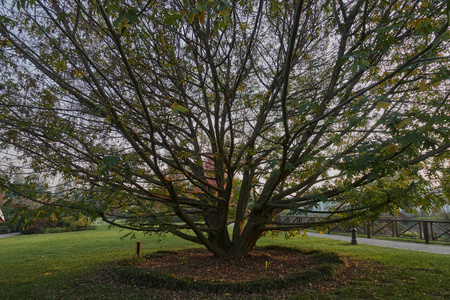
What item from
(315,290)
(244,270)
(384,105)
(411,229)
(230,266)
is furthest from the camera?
(411,229)

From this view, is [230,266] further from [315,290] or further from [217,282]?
[315,290]

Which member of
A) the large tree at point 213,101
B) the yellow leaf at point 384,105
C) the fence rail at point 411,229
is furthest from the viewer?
the fence rail at point 411,229

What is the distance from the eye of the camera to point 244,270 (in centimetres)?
547

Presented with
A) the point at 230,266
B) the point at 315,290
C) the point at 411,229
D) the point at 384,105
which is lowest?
the point at 315,290

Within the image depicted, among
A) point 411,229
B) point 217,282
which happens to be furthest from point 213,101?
point 411,229

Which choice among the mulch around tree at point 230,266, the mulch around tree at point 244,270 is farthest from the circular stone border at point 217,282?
the mulch around tree at point 230,266

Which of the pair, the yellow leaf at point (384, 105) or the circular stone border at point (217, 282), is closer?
the yellow leaf at point (384, 105)

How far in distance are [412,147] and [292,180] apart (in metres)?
4.20

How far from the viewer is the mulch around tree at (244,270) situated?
4461 mm

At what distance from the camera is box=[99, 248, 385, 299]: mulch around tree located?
4.46 meters

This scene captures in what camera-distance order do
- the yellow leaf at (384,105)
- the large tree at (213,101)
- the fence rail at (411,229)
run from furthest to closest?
1. the fence rail at (411,229)
2. the large tree at (213,101)
3. the yellow leaf at (384,105)

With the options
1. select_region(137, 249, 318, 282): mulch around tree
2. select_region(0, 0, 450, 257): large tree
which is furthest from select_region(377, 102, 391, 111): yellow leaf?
select_region(137, 249, 318, 282): mulch around tree

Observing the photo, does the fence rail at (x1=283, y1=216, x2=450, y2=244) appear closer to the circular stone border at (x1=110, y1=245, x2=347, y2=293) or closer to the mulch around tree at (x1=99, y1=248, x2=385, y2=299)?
the mulch around tree at (x1=99, y1=248, x2=385, y2=299)

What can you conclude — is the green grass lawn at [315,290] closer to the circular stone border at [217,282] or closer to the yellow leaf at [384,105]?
the circular stone border at [217,282]
